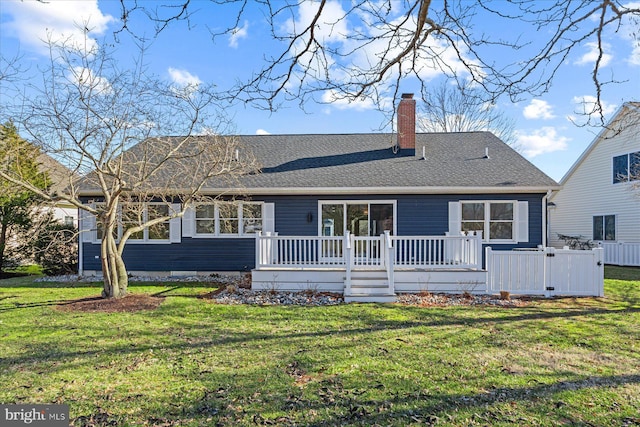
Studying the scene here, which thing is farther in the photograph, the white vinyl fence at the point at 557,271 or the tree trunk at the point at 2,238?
the tree trunk at the point at 2,238

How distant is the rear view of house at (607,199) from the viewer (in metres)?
15.5

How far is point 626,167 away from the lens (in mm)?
16047

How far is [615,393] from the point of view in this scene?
12.4 feet

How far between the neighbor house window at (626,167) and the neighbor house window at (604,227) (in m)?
1.69

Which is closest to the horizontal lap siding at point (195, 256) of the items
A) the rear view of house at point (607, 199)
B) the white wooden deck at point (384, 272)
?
the white wooden deck at point (384, 272)

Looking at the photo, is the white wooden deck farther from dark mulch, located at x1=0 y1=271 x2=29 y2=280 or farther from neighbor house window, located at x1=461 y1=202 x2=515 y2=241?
dark mulch, located at x1=0 y1=271 x2=29 y2=280

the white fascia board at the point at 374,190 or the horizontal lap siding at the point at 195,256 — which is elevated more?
the white fascia board at the point at 374,190

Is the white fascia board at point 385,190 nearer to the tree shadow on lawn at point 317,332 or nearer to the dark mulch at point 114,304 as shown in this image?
the dark mulch at point 114,304

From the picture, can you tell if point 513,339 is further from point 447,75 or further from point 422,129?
point 422,129

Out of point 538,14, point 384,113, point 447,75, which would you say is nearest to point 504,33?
point 538,14

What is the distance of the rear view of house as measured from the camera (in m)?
15.5

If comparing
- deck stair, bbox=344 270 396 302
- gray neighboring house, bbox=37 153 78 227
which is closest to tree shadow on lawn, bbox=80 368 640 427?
deck stair, bbox=344 270 396 302

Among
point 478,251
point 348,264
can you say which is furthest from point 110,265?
point 478,251

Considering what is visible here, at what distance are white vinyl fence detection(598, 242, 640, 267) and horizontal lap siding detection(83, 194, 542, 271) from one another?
6761mm
